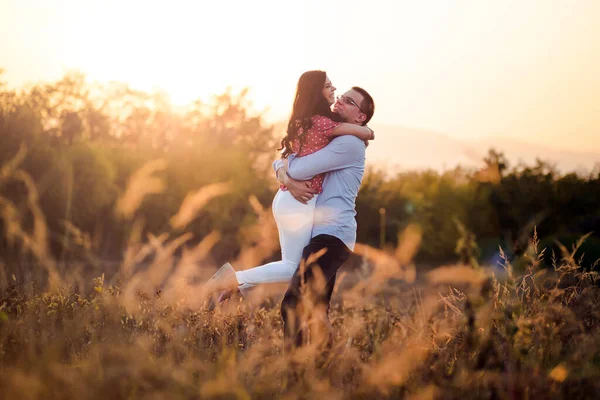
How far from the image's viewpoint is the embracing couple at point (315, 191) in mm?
4438

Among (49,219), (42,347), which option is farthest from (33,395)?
(49,219)

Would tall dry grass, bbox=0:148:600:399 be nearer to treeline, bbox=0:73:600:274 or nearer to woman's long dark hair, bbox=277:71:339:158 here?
woman's long dark hair, bbox=277:71:339:158

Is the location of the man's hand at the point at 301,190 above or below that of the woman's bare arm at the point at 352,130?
below

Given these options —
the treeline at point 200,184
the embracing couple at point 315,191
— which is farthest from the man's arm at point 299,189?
the treeline at point 200,184

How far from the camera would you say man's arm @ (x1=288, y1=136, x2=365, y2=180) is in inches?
175

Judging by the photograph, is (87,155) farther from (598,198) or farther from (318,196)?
(598,198)

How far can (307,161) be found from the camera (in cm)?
447

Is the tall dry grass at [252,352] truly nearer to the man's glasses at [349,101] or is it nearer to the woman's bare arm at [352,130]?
the woman's bare arm at [352,130]

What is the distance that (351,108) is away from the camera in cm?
475

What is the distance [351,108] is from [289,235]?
40.7 inches

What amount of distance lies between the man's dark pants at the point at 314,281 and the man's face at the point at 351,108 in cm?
93

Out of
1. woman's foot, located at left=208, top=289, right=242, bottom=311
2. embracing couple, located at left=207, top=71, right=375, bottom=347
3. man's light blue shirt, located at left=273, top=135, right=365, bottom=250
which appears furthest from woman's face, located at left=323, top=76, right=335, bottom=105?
woman's foot, located at left=208, top=289, right=242, bottom=311

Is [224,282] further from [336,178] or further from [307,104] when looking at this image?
[307,104]

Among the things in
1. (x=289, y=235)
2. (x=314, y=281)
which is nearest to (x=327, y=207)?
(x=289, y=235)
